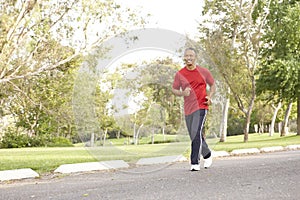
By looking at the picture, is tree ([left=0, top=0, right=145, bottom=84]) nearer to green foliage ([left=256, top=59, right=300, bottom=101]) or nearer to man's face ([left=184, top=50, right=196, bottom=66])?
man's face ([left=184, top=50, right=196, bottom=66])

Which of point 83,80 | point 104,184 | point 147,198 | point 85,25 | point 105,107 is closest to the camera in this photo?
point 147,198

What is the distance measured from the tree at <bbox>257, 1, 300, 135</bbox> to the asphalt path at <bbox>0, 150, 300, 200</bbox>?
57.9ft

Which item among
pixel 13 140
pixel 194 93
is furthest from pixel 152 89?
pixel 13 140

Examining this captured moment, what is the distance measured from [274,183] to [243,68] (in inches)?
787

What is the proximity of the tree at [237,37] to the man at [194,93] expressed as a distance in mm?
17030

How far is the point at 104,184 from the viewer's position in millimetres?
5582

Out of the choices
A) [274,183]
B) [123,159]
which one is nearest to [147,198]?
[274,183]

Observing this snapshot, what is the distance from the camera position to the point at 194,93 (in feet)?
20.9

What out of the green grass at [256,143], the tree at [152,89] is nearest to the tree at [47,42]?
the green grass at [256,143]

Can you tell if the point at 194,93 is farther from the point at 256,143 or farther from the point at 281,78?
the point at 281,78

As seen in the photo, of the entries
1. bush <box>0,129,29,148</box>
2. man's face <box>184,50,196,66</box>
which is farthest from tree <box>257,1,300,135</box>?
man's face <box>184,50,196,66</box>

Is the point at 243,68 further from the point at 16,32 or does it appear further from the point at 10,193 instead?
the point at 10,193

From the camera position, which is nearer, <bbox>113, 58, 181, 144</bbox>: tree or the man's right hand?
the man's right hand

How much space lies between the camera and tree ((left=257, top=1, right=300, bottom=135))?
23359 millimetres
